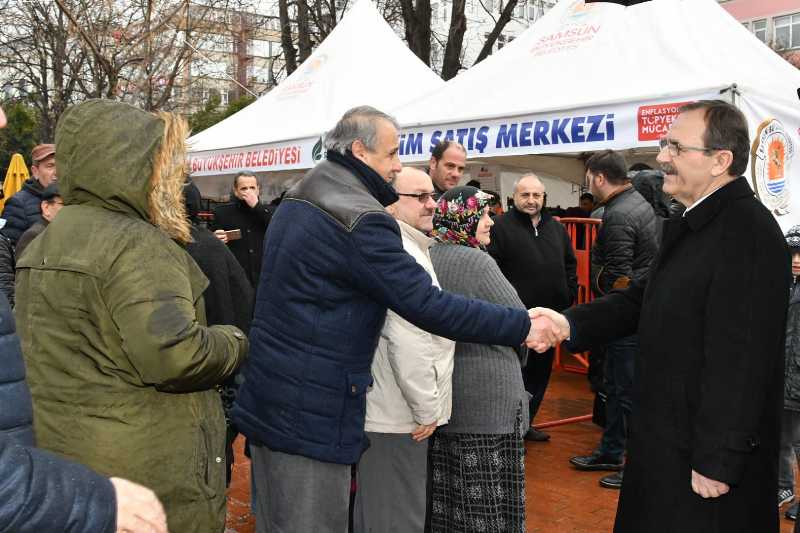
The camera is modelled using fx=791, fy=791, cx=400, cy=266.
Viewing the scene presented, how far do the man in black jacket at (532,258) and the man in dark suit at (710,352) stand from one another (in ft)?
10.4

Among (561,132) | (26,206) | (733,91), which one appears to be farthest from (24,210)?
(733,91)

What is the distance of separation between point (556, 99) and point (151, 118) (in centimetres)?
506

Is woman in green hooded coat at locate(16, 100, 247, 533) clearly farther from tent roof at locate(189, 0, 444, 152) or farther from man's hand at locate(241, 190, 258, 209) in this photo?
tent roof at locate(189, 0, 444, 152)

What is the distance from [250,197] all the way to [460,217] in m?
3.27

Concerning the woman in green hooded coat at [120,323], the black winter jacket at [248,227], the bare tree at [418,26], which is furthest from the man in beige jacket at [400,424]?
the bare tree at [418,26]

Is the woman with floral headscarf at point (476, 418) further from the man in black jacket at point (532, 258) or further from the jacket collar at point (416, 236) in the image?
the man in black jacket at point (532, 258)

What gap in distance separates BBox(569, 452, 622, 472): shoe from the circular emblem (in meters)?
2.14

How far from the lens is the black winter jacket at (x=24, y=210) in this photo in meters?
5.58

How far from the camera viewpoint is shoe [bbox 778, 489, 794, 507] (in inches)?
185

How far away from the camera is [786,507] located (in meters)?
A: 4.73

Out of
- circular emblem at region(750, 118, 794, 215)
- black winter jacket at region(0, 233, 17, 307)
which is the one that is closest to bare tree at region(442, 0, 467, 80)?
circular emblem at region(750, 118, 794, 215)

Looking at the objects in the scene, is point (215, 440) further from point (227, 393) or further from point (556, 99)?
point (556, 99)

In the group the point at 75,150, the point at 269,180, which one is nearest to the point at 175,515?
the point at 75,150

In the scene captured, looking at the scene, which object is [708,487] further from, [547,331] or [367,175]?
[367,175]
